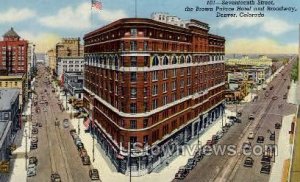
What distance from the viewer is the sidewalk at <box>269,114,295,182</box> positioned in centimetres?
6594

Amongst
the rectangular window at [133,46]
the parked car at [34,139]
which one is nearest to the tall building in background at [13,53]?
the parked car at [34,139]

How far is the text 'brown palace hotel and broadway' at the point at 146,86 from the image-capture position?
213 feet

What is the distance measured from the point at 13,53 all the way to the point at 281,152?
111840 mm

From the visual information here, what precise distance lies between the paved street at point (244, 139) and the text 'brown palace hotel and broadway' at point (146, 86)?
7.88m

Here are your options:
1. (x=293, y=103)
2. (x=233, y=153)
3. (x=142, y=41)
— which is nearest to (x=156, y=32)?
(x=142, y=41)

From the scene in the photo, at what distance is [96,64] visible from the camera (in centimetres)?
8800

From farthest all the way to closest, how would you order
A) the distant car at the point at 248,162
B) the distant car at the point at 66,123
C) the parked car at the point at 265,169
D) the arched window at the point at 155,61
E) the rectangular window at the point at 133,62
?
the distant car at the point at 66,123 < the distant car at the point at 248,162 < the arched window at the point at 155,61 < the parked car at the point at 265,169 < the rectangular window at the point at 133,62

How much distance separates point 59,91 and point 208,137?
375 feet

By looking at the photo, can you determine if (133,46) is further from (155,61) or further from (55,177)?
(55,177)

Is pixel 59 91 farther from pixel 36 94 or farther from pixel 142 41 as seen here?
pixel 142 41

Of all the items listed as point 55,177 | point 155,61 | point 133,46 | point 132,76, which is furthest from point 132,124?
point 55,177

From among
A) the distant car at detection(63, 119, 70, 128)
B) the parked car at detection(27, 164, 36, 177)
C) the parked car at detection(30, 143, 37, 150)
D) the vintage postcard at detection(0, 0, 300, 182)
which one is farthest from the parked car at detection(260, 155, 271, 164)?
the distant car at detection(63, 119, 70, 128)

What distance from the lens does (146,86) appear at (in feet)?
216

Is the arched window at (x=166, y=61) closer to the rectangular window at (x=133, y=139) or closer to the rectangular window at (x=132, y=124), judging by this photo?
the rectangular window at (x=132, y=124)
